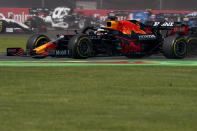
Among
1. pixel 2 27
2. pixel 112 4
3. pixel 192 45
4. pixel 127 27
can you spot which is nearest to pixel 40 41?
pixel 127 27

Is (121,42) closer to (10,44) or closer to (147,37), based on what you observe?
(147,37)

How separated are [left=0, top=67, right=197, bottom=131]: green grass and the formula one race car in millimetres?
3398

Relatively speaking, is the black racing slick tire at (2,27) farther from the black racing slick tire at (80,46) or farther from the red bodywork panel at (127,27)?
the black racing slick tire at (80,46)

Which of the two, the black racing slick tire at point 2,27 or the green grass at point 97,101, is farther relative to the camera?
the black racing slick tire at point 2,27

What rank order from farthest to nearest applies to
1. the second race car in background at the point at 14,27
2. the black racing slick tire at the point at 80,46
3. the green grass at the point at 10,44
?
the second race car in background at the point at 14,27
the green grass at the point at 10,44
the black racing slick tire at the point at 80,46

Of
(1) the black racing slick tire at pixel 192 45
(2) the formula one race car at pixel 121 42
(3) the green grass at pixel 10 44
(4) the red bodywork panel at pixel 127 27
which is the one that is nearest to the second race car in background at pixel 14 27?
(3) the green grass at pixel 10 44

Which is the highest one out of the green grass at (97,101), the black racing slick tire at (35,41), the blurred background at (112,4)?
the blurred background at (112,4)

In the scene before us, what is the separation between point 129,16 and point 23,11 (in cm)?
962

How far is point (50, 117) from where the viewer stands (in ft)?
18.8

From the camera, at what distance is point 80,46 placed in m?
14.1

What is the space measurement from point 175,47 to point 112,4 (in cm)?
3189

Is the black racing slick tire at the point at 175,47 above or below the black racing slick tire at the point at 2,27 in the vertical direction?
below

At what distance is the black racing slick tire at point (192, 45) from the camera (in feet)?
51.6

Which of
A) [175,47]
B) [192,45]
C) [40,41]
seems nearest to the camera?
[175,47]
